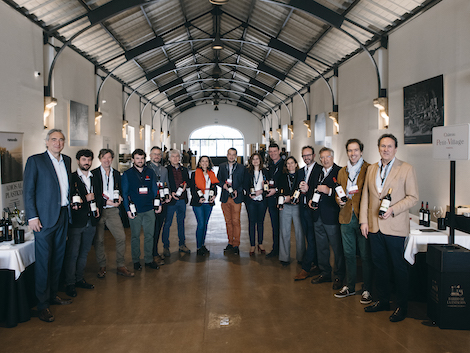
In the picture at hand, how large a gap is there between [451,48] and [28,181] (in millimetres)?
5324

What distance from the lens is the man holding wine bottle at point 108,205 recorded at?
4.16m

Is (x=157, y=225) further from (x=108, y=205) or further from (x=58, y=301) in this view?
(x=58, y=301)

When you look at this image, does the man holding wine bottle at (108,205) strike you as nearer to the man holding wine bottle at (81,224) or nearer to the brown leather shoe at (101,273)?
the brown leather shoe at (101,273)

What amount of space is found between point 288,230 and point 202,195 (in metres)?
1.35

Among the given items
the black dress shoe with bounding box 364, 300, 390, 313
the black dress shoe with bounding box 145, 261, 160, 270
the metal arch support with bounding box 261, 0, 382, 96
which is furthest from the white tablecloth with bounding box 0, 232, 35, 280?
the metal arch support with bounding box 261, 0, 382, 96

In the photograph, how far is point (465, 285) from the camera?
2.98 meters

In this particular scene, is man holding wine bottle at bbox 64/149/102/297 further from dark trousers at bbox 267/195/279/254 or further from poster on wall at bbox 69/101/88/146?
poster on wall at bbox 69/101/88/146

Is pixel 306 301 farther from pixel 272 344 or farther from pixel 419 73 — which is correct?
pixel 419 73

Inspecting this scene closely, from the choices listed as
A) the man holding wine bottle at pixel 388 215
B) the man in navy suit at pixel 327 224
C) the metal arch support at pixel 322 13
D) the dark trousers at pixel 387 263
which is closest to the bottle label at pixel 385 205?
the man holding wine bottle at pixel 388 215

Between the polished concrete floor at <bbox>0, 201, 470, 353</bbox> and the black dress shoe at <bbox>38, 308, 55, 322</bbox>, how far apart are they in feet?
0.17

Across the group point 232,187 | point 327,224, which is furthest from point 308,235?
point 232,187

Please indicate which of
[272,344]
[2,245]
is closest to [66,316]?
[2,245]

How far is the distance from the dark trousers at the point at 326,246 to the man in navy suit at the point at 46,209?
275 cm

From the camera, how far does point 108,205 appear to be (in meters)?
4.18
